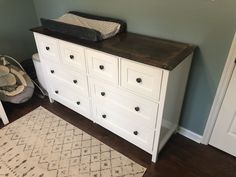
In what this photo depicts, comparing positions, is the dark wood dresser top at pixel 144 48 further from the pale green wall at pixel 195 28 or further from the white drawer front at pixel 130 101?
the white drawer front at pixel 130 101

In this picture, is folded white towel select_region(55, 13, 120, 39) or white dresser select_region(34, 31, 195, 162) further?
folded white towel select_region(55, 13, 120, 39)

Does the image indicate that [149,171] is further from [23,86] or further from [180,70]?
[23,86]

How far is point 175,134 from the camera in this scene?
194 cm

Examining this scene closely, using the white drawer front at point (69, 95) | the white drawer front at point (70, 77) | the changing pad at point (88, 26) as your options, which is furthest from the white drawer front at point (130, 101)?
the changing pad at point (88, 26)

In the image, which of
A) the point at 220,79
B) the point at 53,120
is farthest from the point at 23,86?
the point at 220,79

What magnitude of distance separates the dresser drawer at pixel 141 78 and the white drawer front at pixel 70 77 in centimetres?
49

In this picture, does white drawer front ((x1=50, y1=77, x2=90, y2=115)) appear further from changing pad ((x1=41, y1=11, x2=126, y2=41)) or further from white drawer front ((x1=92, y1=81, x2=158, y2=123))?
changing pad ((x1=41, y1=11, x2=126, y2=41))

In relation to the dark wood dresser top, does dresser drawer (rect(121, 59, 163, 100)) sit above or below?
below

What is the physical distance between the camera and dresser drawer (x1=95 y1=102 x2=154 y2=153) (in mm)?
1581

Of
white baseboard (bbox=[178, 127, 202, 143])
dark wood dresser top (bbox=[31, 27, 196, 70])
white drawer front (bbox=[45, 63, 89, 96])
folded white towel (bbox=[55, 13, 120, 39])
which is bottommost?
white baseboard (bbox=[178, 127, 202, 143])

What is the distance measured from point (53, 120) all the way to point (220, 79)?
1672 millimetres

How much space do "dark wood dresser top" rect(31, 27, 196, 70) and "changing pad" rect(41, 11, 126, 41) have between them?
0.04m

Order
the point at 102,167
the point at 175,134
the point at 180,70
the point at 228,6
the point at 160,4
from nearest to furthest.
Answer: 1. the point at 228,6
2. the point at 180,70
3. the point at 160,4
4. the point at 102,167
5. the point at 175,134

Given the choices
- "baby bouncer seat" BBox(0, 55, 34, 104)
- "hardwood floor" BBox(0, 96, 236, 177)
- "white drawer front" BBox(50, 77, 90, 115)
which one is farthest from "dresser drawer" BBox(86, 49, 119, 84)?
"baby bouncer seat" BBox(0, 55, 34, 104)
